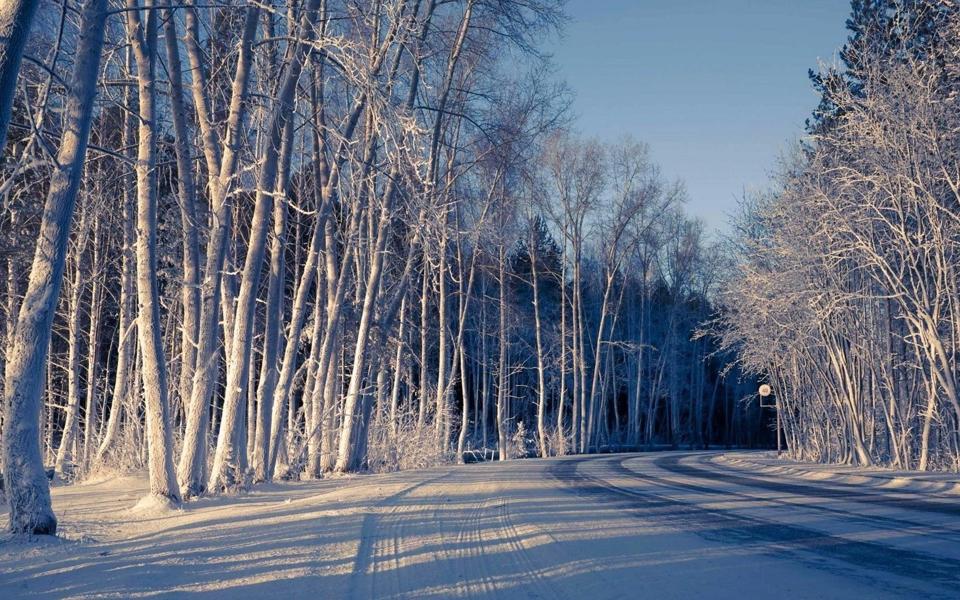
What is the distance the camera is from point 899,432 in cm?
2494

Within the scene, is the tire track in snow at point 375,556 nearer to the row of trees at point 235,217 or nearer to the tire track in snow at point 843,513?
the row of trees at point 235,217

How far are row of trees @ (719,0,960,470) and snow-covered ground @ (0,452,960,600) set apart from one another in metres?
10.3

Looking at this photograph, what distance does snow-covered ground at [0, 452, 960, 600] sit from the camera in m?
5.91

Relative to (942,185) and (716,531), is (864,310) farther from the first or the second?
(716,531)

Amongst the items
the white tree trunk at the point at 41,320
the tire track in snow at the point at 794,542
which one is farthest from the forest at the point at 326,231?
the tire track in snow at the point at 794,542

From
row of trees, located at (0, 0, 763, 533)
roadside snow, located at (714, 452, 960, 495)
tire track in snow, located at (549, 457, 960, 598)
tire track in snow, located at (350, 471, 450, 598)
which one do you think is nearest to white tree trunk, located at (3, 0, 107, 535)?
row of trees, located at (0, 0, 763, 533)

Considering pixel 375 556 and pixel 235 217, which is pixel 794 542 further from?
pixel 235 217

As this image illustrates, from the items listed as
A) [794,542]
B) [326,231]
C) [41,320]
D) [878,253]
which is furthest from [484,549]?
[878,253]

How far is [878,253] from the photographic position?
22.7 m

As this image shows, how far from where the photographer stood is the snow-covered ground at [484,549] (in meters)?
5.91

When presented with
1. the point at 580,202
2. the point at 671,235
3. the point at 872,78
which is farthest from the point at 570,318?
the point at 872,78

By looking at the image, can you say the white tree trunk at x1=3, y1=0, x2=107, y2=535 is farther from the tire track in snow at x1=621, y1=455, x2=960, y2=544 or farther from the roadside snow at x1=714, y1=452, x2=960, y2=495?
the roadside snow at x1=714, y1=452, x2=960, y2=495

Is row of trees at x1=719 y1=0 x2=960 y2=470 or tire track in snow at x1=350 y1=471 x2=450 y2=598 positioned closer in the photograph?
tire track in snow at x1=350 y1=471 x2=450 y2=598

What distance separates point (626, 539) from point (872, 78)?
734 inches
